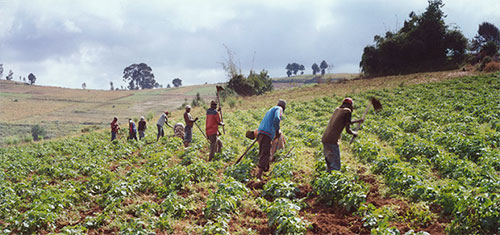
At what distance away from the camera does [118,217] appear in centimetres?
627

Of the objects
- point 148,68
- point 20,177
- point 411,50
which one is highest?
point 148,68

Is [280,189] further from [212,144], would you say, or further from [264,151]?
[212,144]

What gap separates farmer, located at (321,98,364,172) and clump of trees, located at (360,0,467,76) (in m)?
36.6

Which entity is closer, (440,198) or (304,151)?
(440,198)

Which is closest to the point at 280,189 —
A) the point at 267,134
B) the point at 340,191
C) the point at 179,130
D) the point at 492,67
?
the point at 340,191

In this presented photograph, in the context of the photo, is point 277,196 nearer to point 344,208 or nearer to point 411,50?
point 344,208

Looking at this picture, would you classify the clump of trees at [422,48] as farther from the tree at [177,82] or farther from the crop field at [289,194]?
the tree at [177,82]

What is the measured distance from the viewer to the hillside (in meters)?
58.3

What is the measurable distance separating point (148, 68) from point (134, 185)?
141453 mm

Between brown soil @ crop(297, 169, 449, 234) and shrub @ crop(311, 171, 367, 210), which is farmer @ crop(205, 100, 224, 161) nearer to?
brown soil @ crop(297, 169, 449, 234)

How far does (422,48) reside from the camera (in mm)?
40344

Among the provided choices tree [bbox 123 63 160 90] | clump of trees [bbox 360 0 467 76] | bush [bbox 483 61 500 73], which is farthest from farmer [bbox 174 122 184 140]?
tree [bbox 123 63 160 90]

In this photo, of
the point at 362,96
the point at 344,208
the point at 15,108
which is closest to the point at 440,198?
the point at 344,208

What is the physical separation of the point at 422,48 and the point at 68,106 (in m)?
74.7
